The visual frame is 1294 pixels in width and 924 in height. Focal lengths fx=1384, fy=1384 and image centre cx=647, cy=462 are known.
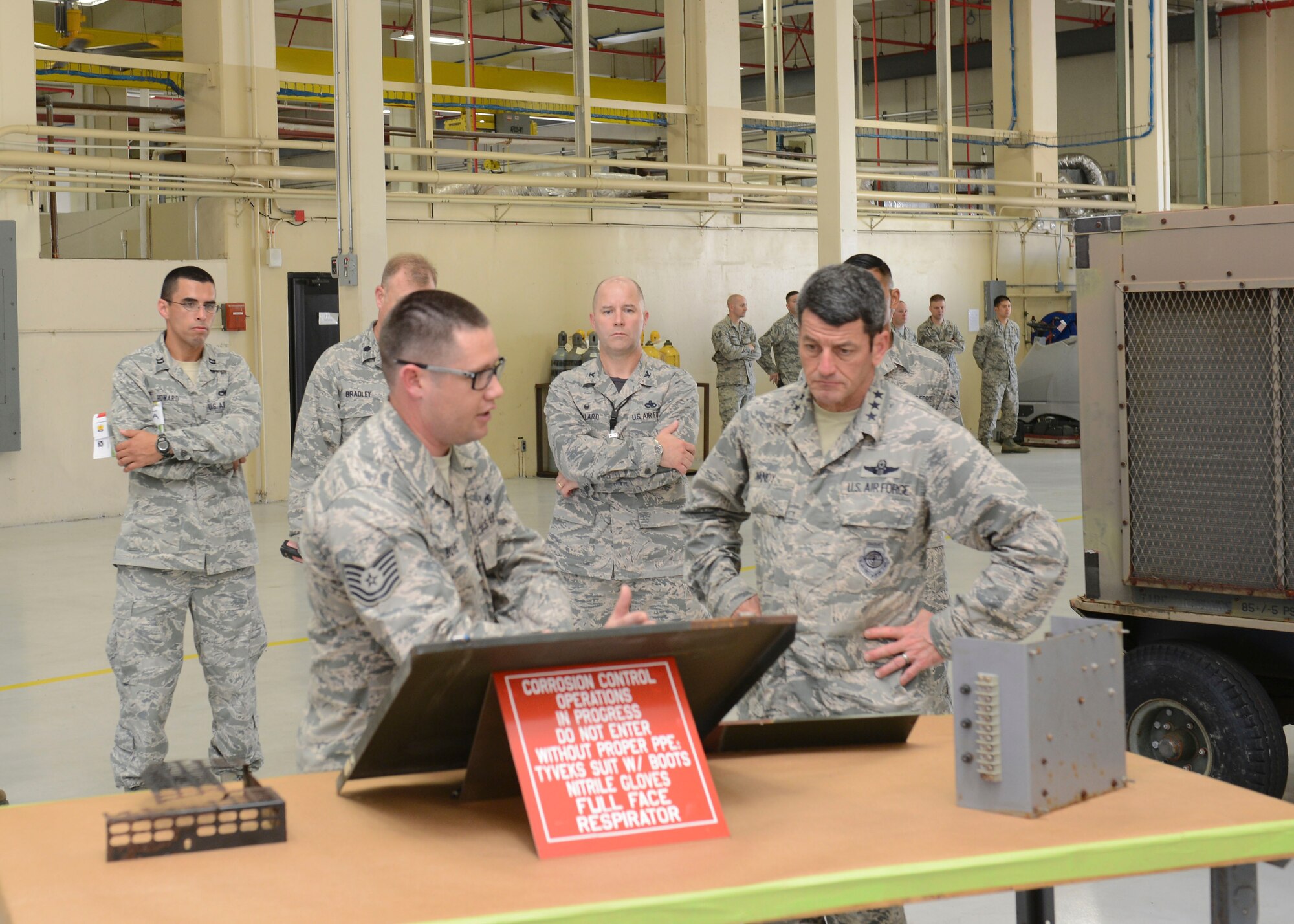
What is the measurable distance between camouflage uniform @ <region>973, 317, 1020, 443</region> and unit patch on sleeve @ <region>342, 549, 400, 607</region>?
14466 millimetres

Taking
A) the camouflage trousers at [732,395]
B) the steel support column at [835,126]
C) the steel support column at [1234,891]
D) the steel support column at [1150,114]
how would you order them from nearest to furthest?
1. the steel support column at [1234,891]
2. the steel support column at [835,126]
3. the steel support column at [1150,114]
4. the camouflage trousers at [732,395]

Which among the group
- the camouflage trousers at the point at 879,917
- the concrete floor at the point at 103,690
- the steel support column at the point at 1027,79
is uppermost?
the steel support column at the point at 1027,79

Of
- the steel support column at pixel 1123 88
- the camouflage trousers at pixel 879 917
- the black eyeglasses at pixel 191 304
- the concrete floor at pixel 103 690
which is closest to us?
the camouflage trousers at pixel 879 917

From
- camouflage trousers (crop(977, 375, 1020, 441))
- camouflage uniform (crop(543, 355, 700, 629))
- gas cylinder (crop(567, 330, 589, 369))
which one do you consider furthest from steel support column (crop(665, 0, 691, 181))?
camouflage uniform (crop(543, 355, 700, 629))

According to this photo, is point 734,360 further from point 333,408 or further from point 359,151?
point 333,408

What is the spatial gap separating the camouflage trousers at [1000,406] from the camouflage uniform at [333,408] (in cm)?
1222

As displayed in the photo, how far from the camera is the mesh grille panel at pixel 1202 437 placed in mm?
4176

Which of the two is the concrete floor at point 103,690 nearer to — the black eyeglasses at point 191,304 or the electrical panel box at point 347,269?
the black eyeglasses at point 191,304

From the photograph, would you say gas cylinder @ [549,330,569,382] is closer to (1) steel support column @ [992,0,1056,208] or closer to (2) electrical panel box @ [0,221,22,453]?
(2) electrical panel box @ [0,221,22,453]

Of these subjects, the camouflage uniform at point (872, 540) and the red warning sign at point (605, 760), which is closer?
the red warning sign at point (605, 760)

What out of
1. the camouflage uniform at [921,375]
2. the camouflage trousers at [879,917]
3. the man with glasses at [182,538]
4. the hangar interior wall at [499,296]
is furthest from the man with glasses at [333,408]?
the hangar interior wall at [499,296]

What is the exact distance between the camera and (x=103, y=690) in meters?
6.27

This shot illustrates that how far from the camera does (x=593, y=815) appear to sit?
195cm

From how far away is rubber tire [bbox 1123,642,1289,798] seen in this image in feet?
13.5
